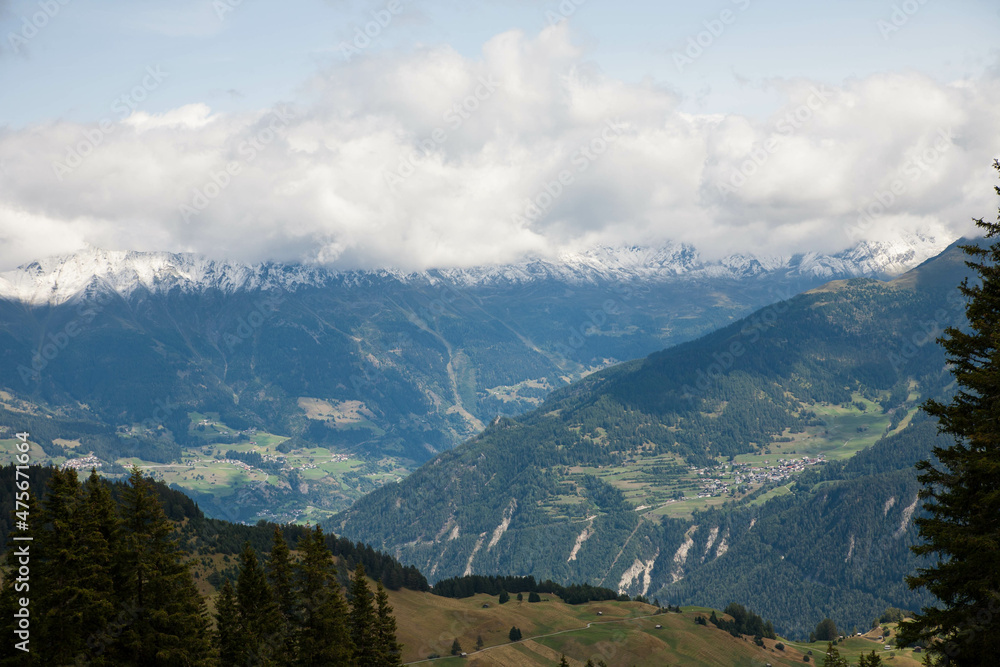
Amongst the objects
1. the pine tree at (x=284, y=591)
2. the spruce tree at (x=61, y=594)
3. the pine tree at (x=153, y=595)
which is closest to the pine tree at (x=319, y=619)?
the pine tree at (x=284, y=591)

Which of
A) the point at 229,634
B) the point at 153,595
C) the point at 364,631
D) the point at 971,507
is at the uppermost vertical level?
the point at 971,507

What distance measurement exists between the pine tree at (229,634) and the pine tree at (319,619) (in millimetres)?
4922

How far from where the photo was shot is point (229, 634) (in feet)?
197

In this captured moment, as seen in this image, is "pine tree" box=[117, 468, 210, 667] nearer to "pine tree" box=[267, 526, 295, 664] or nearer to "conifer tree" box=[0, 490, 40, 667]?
"conifer tree" box=[0, 490, 40, 667]

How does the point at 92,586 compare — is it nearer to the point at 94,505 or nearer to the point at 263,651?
the point at 94,505

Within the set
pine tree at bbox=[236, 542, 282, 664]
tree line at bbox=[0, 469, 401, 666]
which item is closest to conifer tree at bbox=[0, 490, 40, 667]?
tree line at bbox=[0, 469, 401, 666]

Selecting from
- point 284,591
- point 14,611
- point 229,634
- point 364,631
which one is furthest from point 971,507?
point 14,611

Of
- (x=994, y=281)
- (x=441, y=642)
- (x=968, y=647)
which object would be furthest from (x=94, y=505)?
(x=441, y=642)

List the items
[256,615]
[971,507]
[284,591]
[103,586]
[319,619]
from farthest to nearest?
1. [284,591]
2. [256,615]
3. [319,619]
4. [103,586]
5. [971,507]

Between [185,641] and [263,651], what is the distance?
1082cm

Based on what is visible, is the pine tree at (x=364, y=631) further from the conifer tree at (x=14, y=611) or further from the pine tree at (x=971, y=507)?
the pine tree at (x=971, y=507)

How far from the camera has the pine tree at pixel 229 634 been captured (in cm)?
5912

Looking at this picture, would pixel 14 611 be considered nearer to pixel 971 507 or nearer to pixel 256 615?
pixel 256 615

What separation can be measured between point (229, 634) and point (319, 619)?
8.19 meters
